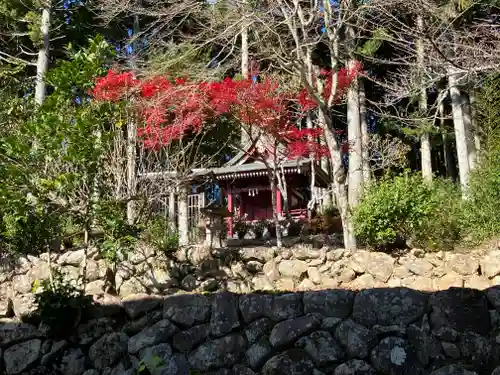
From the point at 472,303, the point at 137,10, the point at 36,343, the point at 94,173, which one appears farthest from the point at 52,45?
the point at 472,303

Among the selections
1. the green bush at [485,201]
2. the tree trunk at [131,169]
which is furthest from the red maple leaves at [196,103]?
the green bush at [485,201]

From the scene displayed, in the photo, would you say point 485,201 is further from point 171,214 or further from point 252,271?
point 171,214

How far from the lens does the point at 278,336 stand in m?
3.92

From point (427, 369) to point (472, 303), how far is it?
74 cm

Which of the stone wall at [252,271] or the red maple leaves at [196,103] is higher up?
the red maple leaves at [196,103]

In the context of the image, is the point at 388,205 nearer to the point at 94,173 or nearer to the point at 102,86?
the point at 94,173

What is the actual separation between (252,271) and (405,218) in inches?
95.2

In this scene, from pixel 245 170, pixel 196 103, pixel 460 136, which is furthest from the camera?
pixel 245 170

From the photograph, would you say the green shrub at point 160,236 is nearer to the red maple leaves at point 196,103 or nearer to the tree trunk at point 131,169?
the tree trunk at point 131,169

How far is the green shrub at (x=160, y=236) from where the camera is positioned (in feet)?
21.2

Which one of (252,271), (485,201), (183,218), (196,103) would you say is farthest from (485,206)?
(196,103)

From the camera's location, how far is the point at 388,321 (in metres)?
3.86

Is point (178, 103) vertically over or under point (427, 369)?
over

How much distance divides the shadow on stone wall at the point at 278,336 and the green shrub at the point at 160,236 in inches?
73.0
